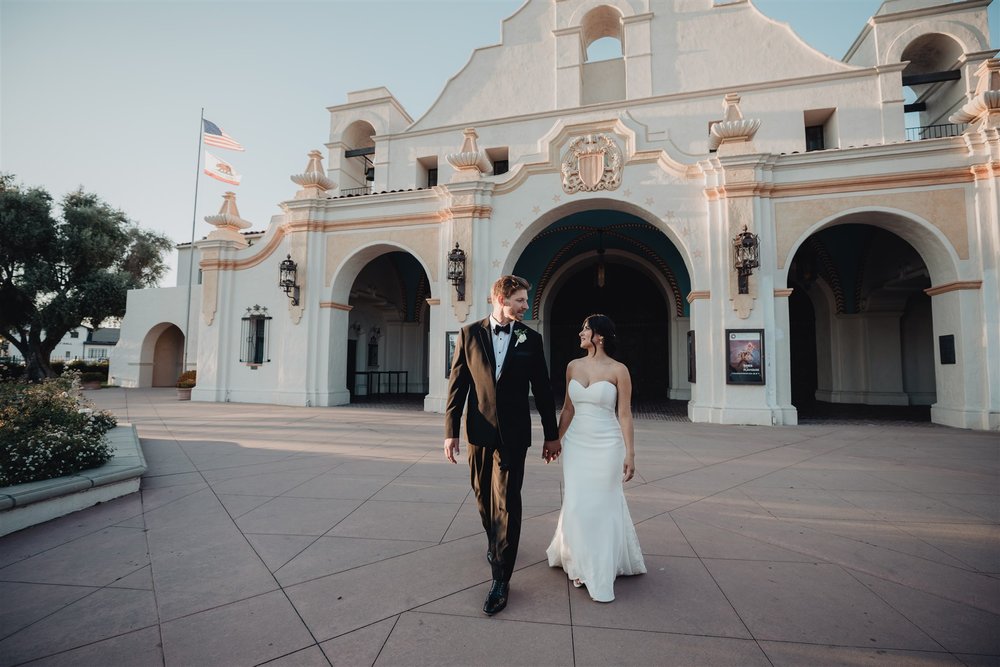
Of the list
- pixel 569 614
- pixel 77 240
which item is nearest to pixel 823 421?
pixel 569 614

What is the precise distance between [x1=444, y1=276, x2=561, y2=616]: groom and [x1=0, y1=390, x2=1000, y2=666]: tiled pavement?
442 mm

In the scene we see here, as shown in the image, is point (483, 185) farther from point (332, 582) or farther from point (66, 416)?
point (332, 582)

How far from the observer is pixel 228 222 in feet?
50.8

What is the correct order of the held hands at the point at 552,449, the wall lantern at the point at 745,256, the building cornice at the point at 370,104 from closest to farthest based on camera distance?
the held hands at the point at 552,449 → the wall lantern at the point at 745,256 → the building cornice at the point at 370,104

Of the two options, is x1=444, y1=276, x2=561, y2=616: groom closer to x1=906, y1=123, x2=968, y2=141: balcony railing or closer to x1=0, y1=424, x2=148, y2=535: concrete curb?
x1=0, y1=424, x2=148, y2=535: concrete curb

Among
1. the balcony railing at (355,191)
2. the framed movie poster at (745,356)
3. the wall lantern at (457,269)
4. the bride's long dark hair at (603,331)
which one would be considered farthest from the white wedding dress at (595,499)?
the balcony railing at (355,191)

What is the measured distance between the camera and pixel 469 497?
186 inches

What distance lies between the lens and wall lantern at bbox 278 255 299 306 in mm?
13531

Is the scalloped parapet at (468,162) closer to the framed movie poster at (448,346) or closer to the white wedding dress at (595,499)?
the framed movie poster at (448,346)

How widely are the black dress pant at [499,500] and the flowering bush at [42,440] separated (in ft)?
15.0

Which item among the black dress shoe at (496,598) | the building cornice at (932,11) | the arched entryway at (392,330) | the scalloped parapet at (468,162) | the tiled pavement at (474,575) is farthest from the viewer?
the arched entryway at (392,330)

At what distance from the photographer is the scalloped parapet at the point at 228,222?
50.1 ft

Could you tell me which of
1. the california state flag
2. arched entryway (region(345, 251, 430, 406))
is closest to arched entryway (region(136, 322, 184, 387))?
the california state flag

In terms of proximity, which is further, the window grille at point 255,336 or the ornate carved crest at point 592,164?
the window grille at point 255,336
